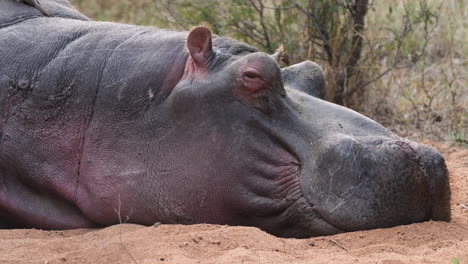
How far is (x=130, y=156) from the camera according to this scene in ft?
12.9

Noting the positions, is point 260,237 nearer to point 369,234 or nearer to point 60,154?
point 369,234

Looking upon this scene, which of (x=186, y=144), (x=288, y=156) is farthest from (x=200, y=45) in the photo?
(x=288, y=156)

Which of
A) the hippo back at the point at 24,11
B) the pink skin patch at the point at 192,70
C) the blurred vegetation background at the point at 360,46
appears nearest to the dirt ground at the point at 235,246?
the pink skin patch at the point at 192,70

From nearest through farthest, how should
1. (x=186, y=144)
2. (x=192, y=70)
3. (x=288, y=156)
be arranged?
(x=288, y=156), (x=186, y=144), (x=192, y=70)

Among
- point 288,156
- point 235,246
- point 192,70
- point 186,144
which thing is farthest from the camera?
point 192,70

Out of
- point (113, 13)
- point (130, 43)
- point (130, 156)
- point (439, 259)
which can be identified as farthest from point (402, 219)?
point (113, 13)

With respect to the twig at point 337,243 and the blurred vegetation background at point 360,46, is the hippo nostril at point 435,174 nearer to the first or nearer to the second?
the twig at point 337,243

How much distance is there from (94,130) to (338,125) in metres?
1.06

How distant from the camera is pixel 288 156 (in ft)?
12.1

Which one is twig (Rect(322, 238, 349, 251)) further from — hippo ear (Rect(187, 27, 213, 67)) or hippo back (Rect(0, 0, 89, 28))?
hippo back (Rect(0, 0, 89, 28))

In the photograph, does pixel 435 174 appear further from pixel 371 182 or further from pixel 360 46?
pixel 360 46

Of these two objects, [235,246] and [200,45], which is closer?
[235,246]

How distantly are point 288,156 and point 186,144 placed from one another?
0.43m

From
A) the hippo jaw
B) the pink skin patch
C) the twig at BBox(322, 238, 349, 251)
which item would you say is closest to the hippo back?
the pink skin patch
